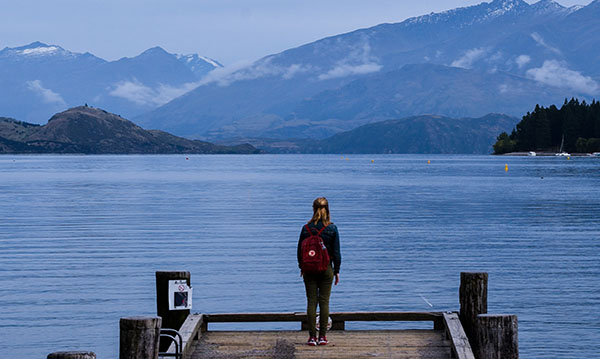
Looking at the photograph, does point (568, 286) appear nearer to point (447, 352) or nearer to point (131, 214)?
point (447, 352)

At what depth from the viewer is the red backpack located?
18.6m

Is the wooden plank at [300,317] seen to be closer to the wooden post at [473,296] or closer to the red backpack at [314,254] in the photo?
the wooden post at [473,296]

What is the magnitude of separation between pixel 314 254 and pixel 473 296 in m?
4.01

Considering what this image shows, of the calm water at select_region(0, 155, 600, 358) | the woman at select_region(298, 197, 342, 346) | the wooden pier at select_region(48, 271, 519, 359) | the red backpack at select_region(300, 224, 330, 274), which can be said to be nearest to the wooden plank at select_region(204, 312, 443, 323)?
the wooden pier at select_region(48, 271, 519, 359)

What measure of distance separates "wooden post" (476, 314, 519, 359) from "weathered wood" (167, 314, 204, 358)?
5.79 m

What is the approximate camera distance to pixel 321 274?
19.2 m

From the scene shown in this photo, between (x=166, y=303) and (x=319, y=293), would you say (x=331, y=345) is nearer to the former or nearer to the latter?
(x=319, y=293)

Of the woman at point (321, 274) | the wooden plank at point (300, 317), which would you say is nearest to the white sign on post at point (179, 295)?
the wooden plank at point (300, 317)

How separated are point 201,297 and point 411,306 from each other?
7.89 meters

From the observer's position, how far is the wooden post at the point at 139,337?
630 inches

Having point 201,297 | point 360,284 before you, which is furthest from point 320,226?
point 360,284

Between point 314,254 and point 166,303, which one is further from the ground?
point 314,254

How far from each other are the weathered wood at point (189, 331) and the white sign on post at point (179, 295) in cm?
32

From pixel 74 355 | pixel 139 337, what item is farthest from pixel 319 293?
pixel 74 355
